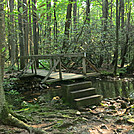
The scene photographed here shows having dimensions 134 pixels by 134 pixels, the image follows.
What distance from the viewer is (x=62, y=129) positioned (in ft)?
14.5

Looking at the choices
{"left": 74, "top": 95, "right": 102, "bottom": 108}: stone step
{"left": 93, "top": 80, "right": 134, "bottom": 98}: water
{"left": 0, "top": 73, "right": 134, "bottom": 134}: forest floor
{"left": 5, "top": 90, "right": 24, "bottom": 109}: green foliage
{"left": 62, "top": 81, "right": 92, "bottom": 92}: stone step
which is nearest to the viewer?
{"left": 0, "top": 73, "right": 134, "bottom": 134}: forest floor

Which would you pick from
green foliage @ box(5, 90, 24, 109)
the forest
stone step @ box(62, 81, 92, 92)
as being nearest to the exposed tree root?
the forest

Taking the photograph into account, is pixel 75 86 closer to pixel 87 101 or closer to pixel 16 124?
pixel 87 101

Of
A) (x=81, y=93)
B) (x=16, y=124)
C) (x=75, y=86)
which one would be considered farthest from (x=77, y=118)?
(x=75, y=86)

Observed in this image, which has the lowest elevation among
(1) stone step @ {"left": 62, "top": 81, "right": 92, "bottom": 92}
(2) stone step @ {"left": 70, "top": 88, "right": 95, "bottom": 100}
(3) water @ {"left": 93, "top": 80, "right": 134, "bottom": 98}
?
(3) water @ {"left": 93, "top": 80, "right": 134, "bottom": 98}

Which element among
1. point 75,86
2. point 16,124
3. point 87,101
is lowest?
point 87,101

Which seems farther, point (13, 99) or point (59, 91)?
point (59, 91)

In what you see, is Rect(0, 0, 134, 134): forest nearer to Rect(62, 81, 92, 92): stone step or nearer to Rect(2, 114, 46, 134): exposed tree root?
Rect(2, 114, 46, 134): exposed tree root

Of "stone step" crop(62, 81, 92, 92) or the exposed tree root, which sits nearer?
the exposed tree root

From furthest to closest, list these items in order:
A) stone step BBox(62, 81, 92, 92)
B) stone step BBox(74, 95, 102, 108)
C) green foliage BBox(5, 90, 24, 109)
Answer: stone step BBox(62, 81, 92, 92) < green foliage BBox(5, 90, 24, 109) < stone step BBox(74, 95, 102, 108)

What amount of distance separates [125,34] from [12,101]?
42.3 ft

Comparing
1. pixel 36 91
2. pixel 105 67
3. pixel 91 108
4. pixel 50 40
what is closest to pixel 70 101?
pixel 91 108

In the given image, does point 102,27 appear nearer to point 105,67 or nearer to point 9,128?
point 105,67

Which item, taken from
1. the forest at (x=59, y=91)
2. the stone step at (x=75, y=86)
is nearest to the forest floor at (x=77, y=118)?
the forest at (x=59, y=91)
